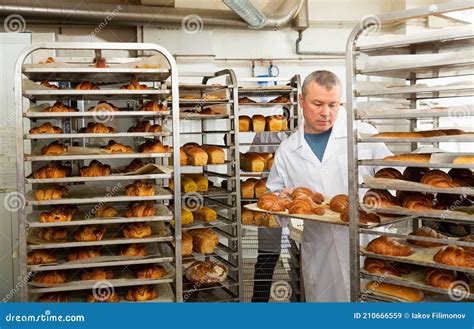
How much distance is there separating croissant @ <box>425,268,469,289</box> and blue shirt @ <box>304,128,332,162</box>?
4.12 feet

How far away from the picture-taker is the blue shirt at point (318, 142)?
10.2 ft

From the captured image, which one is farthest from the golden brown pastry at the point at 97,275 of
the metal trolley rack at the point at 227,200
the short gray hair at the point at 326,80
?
the short gray hair at the point at 326,80

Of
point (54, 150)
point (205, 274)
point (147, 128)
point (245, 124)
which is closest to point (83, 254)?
point (54, 150)

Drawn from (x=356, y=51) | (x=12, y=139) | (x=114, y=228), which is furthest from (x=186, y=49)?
(x=356, y=51)

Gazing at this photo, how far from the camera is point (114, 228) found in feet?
10.8

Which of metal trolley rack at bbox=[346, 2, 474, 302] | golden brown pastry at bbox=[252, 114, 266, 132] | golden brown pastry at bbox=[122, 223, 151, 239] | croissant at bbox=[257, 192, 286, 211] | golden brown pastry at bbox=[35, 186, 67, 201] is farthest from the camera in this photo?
golden brown pastry at bbox=[252, 114, 266, 132]

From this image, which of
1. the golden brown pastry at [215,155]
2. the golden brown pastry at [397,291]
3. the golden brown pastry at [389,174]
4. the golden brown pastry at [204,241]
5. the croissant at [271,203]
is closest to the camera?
the golden brown pastry at [397,291]

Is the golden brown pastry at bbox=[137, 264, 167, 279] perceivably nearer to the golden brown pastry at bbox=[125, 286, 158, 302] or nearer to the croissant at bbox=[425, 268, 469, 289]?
the golden brown pastry at bbox=[125, 286, 158, 302]

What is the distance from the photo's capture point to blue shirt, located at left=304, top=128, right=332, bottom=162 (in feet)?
10.2

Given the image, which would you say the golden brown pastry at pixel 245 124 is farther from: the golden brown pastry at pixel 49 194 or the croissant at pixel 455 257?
the croissant at pixel 455 257

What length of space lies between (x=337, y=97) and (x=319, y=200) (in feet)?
2.17

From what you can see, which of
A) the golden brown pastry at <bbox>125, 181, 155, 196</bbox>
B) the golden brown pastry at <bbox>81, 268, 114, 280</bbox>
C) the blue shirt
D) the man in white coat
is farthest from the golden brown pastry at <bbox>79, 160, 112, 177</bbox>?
the blue shirt

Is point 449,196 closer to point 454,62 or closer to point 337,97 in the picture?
point 454,62

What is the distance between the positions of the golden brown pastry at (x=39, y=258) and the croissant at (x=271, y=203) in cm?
132
